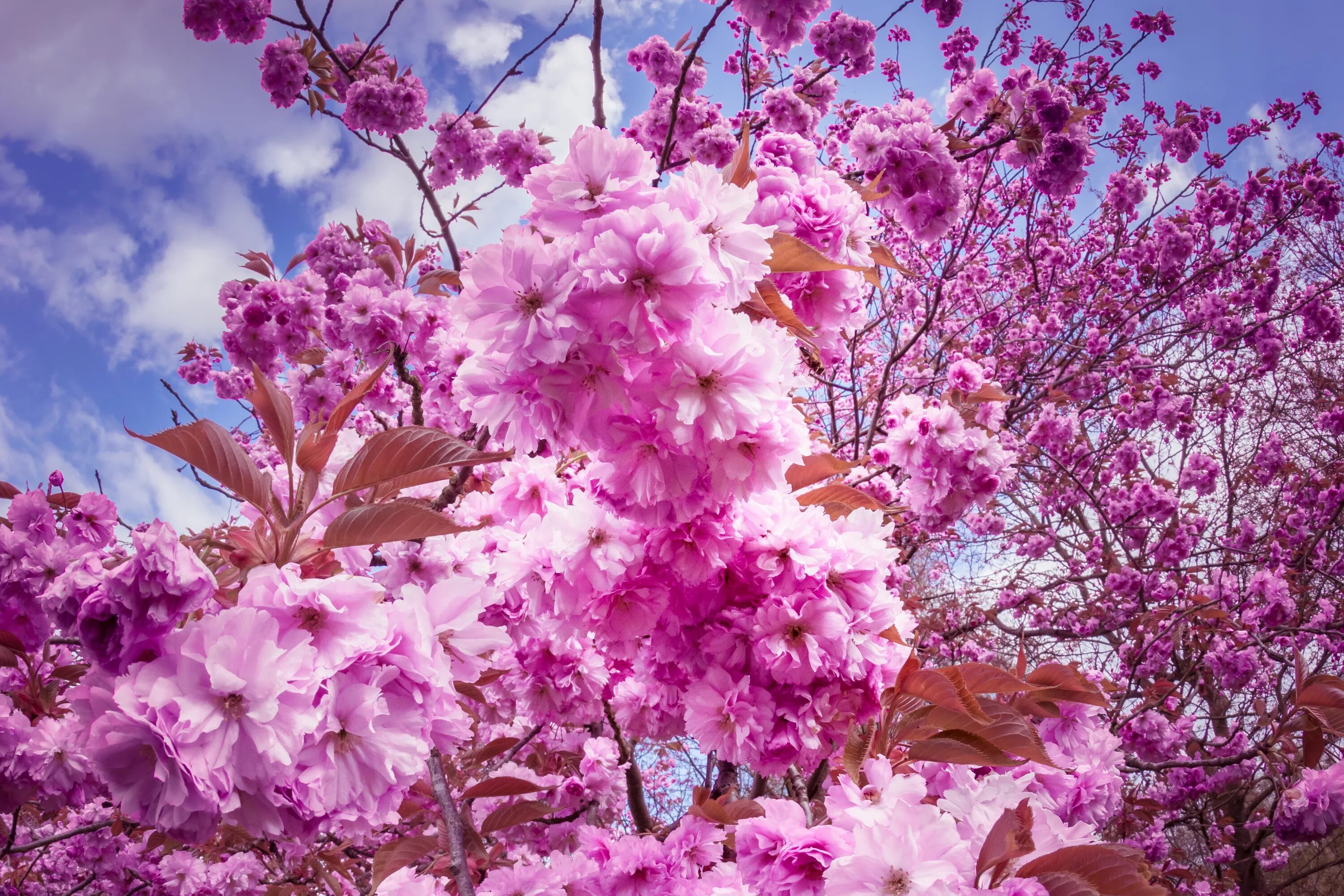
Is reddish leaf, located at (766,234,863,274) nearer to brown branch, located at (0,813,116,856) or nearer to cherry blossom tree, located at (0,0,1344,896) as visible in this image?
cherry blossom tree, located at (0,0,1344,896)

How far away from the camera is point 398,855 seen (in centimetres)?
146

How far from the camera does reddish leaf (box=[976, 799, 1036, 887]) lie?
30.4 inches

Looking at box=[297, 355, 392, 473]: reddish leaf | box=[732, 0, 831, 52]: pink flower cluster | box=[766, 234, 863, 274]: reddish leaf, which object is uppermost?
box=[732, 0, 831, 52]: pink flower cluster

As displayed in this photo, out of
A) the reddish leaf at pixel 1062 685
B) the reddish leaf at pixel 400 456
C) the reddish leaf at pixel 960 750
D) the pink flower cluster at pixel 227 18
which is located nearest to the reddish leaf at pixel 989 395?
the reddish leaf at pixel 1062 685

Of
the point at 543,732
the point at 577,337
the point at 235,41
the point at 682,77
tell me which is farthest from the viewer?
the point at 235,41

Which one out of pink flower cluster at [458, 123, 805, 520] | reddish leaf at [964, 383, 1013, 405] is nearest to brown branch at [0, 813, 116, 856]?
pink flower cluster at [458, 123, 805, 520]

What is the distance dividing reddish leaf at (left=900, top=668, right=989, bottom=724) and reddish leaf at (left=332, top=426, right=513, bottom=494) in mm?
657

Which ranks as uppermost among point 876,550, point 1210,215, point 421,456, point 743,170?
point 1210,215

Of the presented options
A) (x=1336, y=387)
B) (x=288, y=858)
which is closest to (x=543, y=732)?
(x=288, y=858)

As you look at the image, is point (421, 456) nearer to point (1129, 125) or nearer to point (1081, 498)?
point (1081, 498)

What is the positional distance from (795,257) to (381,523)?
645mm

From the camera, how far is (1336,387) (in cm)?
809

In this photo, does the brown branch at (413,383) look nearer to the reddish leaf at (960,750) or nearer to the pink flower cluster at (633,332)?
the pink flower cluster at (633,332)

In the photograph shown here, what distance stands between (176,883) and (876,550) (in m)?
4.08
